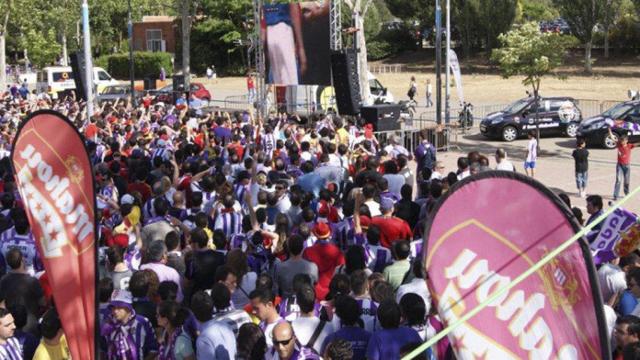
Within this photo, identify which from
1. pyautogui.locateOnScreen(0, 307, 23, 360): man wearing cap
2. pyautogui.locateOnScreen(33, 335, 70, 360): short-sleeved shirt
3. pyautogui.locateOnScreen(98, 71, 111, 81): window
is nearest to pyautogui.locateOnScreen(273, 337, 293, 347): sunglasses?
pyautogui.locateOnScreen(33, 335, 70, 360): short-sleeved shirt

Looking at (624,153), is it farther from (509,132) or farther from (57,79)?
(57,79)

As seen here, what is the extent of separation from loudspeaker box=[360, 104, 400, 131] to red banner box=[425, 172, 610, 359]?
59.0ft

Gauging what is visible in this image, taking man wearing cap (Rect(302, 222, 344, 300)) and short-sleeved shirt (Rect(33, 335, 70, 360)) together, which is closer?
short-sleeved shirt (Rect(33, 335, 70, 360))

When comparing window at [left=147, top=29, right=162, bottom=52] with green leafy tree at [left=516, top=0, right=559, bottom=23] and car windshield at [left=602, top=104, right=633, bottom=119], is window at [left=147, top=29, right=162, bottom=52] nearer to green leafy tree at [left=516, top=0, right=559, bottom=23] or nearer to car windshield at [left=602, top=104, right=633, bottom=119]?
green leafy tree at [left=516, top=0, right=559, bottom=23]

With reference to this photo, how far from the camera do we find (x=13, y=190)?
11352 mm

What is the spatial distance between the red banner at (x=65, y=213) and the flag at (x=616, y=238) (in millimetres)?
4623

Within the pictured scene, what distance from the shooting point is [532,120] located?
26141 mm

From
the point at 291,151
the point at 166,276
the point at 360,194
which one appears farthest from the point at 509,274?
the point at 291,151

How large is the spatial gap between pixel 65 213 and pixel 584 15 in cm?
5109

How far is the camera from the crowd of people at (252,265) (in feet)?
19.3

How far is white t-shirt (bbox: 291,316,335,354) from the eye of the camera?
5.91m

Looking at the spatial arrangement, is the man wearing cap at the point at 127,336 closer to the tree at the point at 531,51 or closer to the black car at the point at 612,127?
the tree at the point at 531,51

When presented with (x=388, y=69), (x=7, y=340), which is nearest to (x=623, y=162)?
(x=7, y=340)

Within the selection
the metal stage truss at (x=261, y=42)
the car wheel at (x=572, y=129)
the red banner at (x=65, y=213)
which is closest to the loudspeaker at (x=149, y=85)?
the metal stage truss at (x=261, y=42)
